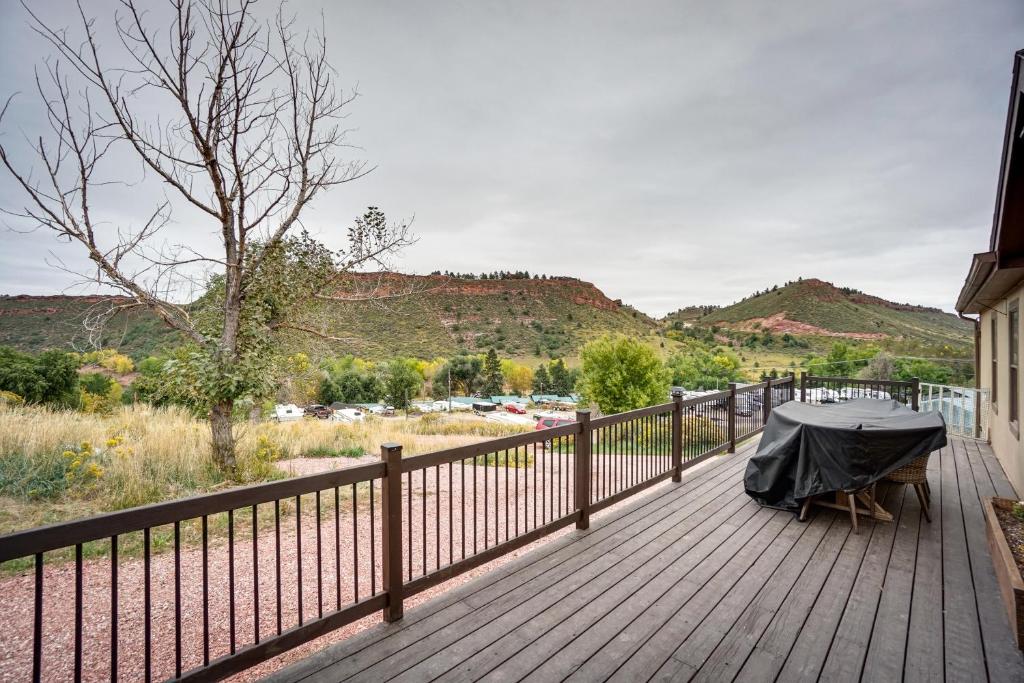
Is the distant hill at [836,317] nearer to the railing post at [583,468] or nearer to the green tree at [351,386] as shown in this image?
the green tree at [351,386]

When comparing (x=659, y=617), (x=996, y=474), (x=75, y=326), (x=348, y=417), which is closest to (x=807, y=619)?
(x=659, y=617)

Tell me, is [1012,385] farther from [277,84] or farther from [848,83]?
[277,84]

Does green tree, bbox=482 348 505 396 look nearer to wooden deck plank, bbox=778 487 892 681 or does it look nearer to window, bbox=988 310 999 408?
window, bbox=988 310 999 408

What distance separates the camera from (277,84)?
6.05m

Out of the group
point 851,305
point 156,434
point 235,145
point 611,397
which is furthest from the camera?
point 851,305

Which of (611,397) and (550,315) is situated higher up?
(550,315)

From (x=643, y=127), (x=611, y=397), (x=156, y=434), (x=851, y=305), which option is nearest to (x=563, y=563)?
(x=156, y=434)

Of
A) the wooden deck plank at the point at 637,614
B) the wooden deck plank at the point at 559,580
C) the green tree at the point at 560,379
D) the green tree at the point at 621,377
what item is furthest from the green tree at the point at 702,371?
the wooden deck plank at the point at 637,614

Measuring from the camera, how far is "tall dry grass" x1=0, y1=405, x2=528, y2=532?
488 cm

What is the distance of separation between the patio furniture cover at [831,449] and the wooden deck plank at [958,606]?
65 cm

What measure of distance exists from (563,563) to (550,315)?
4208 cm

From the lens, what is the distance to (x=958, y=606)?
97.7 inches

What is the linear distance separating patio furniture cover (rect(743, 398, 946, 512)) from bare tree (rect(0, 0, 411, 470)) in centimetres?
613

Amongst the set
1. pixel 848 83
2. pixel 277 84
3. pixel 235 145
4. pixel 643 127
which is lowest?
pixel 235 145
